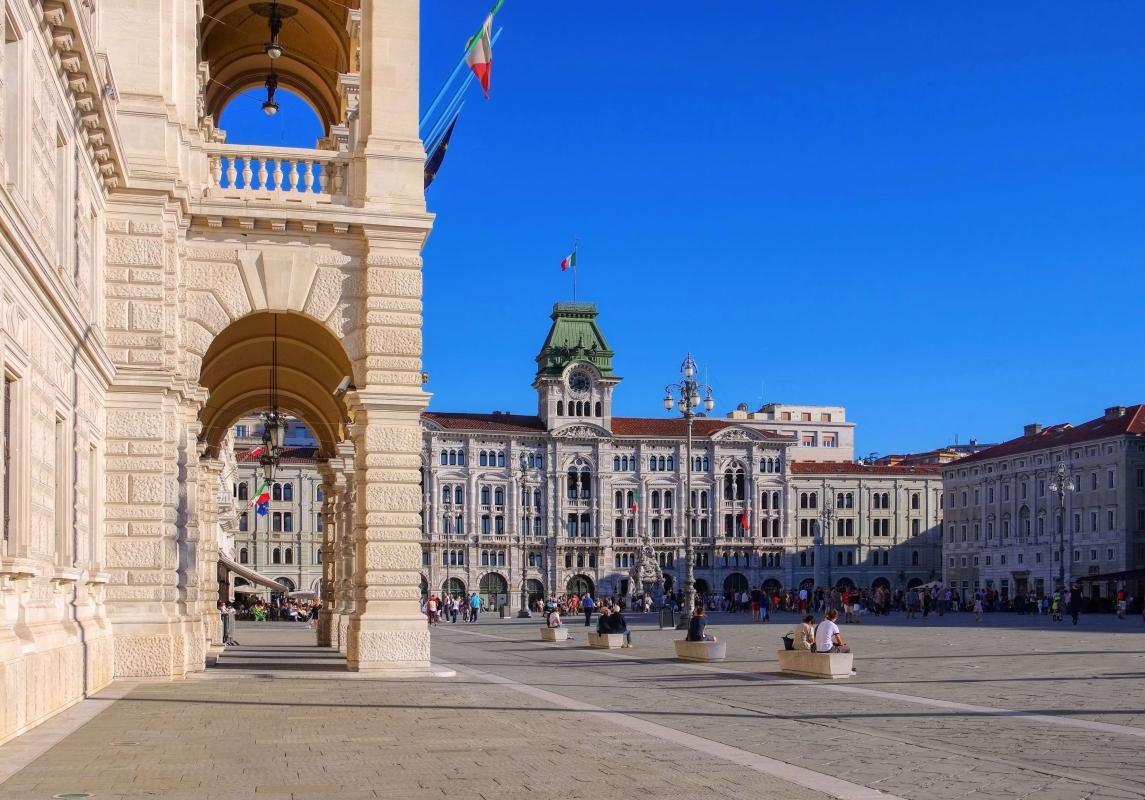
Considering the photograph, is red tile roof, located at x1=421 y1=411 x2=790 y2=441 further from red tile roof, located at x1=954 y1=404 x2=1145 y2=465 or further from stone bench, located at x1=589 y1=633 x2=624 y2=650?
stone bench, located at x1=589 y1=633 x2=624 y2=650

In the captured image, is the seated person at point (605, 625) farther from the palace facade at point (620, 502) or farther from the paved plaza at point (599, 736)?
the palace facade at point (620, 502)

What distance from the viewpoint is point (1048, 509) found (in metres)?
107

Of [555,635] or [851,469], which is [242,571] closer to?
[555,635]

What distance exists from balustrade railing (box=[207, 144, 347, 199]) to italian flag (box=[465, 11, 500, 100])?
384 centimetres

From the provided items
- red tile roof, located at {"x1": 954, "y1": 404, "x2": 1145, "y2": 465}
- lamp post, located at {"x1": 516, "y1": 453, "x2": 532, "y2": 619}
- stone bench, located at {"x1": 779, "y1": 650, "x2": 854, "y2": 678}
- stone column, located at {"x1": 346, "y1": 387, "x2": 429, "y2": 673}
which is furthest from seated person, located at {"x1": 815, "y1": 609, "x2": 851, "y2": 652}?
lamp post, located at {"x1": 516, "y1": 453, "x2": 532, "y2": 619}

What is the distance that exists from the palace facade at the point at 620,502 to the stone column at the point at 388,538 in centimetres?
9467

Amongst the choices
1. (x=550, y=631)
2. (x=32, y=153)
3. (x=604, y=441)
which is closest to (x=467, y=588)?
(x=604, y=441)

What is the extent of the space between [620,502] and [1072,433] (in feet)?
122

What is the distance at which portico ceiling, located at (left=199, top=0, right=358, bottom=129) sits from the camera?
2817 centimetres

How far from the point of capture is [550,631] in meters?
44.6

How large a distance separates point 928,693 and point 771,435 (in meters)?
107

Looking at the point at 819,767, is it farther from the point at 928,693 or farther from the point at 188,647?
the point at 188,647

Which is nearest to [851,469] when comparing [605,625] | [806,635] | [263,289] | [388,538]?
[605,625]

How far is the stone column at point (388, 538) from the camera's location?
22812 millimetres
